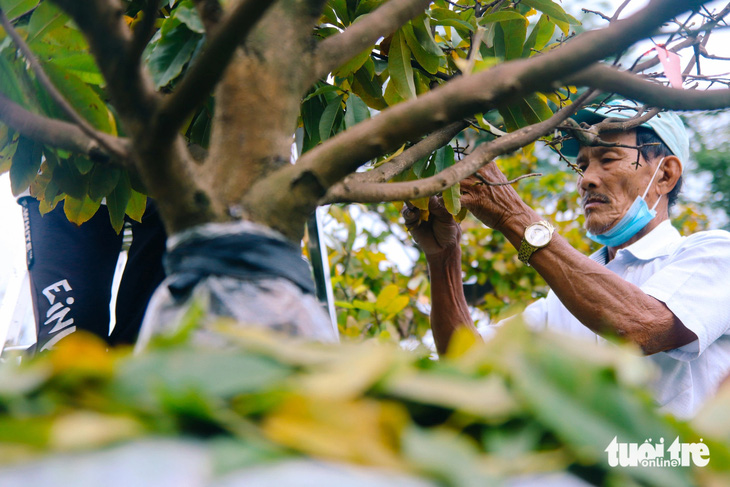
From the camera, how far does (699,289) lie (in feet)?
5.65

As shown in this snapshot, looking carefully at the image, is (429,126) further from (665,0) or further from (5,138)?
(5,138)

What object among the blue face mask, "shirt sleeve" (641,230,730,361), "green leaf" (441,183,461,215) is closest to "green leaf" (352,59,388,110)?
"green leaf" (441,183,461,215)

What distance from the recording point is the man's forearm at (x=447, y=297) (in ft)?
7.09

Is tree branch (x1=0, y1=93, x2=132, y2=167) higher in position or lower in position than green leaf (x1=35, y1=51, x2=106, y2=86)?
lower

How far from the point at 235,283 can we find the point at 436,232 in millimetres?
1451

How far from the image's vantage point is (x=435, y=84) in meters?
1.33

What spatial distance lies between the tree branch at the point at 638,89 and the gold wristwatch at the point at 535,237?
44.3 inches

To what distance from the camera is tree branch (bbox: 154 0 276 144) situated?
0.56 m

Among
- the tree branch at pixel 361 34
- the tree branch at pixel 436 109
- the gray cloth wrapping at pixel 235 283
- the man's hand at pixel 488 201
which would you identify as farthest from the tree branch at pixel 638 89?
the man's hand at pixel 488 201

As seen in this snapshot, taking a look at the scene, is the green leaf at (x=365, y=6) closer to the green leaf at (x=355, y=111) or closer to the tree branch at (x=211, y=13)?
the green leaf at (x=355, y=111)

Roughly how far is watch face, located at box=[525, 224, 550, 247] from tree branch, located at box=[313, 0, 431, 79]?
1.12m

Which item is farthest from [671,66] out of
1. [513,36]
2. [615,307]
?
[615,307]

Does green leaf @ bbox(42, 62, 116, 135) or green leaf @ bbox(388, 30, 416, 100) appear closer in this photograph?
green leaf @ bbox(42, 62, 116, 135)

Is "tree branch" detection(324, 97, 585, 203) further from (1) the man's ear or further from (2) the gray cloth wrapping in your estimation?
(1) the man's ear
